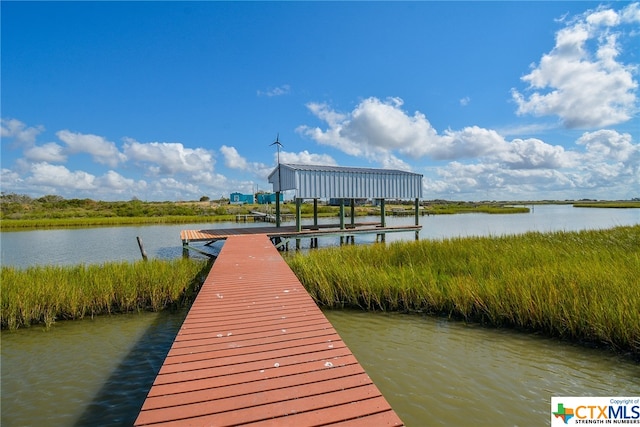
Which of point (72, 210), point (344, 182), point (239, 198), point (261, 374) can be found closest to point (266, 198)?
point (239, 198)

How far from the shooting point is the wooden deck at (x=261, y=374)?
2.80m

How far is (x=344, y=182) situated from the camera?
1888 centimetres

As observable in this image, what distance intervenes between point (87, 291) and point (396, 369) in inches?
290

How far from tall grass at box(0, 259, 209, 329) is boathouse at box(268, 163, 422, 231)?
8.79 m

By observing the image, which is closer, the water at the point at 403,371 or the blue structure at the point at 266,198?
the water at the point at 403,371

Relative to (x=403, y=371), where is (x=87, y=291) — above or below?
above

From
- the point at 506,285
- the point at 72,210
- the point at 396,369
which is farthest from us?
the point at 72,210

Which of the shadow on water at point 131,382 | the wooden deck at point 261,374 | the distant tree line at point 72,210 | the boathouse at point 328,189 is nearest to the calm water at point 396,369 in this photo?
the shadow on water at point 131,382

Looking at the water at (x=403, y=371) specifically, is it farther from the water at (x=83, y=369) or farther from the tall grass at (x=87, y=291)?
the tall grass at (x=87, y=291)

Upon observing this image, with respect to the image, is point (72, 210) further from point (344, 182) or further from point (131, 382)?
point (131, 382)

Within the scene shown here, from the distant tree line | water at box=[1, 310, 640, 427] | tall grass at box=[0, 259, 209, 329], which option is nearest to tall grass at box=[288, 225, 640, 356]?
water at box=[1, 310, 640, 427]

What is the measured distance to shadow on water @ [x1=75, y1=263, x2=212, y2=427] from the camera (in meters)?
4.20

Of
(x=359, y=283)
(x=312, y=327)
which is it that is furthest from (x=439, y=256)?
(x=312, y=327)

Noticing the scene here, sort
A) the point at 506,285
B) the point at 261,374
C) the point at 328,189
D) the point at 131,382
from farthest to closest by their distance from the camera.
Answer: the point at 328,189 → the point at 506,285 → the point at 131,382 → the point at 261,374
